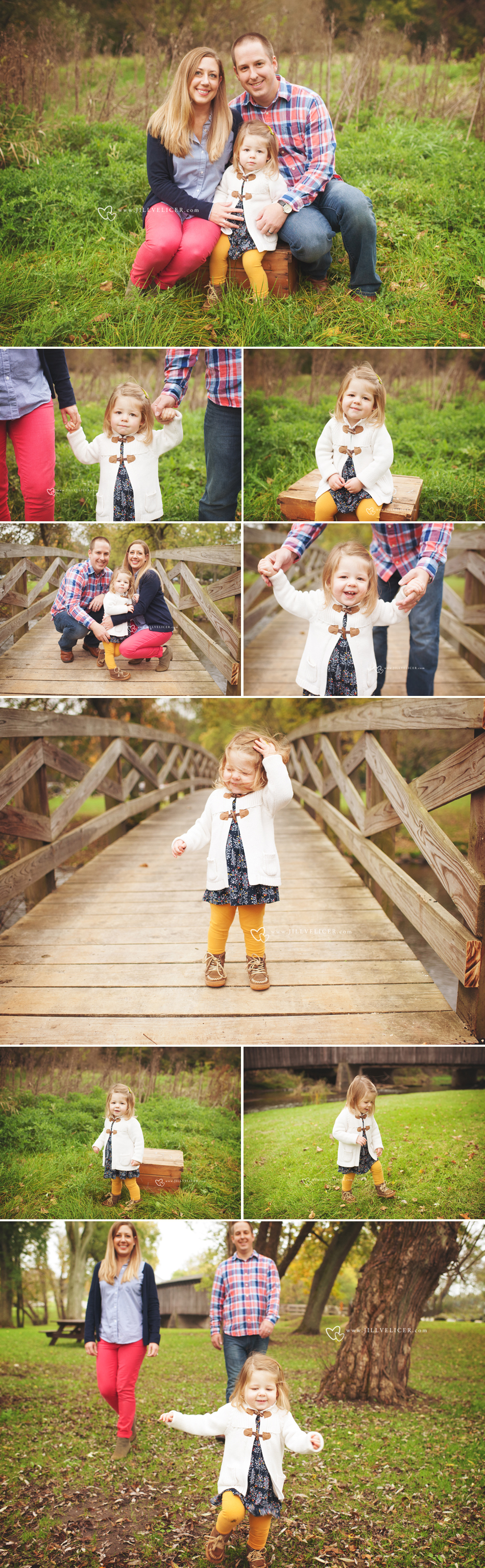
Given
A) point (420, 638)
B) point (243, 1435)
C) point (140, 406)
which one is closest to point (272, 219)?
point (140, 406)

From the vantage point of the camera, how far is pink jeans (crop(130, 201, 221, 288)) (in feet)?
10.6

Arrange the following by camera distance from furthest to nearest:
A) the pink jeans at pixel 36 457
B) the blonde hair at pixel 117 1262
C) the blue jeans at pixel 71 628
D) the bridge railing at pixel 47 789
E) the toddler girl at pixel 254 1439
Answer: the bridge railing at pixel 47 789 < the blonde hair at pixel 117 1262 < the pink jeans at pixel 36 457 < the blue jeans at pixel 71 628 < the toddler girl at pixel 254 1439

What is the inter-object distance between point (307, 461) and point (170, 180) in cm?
107

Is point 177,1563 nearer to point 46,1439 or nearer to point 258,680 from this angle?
point 46,1439

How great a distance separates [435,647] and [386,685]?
1.14 ft

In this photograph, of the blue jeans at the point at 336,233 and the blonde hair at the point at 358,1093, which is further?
the blonde hair at the point at 358,1093

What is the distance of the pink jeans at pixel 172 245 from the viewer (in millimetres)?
3236

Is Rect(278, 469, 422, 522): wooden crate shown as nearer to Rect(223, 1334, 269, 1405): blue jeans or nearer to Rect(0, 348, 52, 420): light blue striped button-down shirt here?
Rect(0, 348, 52, 420): light blue striped button-down shirt

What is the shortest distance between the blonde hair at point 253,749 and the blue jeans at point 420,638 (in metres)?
0.48

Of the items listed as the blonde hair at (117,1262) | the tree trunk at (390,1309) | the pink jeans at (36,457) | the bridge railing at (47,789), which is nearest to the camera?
the pink jeans at (36,457)

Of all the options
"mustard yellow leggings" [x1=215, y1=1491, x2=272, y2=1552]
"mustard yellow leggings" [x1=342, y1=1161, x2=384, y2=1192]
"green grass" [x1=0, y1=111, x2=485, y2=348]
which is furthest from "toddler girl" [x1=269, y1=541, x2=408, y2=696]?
"mustard yellow leggings" [x1=215, y1=1491, x2=272, y2=1552]

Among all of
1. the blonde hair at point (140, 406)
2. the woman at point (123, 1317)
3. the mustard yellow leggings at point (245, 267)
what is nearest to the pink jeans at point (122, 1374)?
the woman at point (123, 1317)

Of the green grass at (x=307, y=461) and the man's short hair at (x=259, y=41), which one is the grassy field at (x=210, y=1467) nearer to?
the green grass at (x=307, y=461)

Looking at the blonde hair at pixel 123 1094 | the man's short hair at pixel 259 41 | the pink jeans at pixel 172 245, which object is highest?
the man's short hair at pixel 259 41
